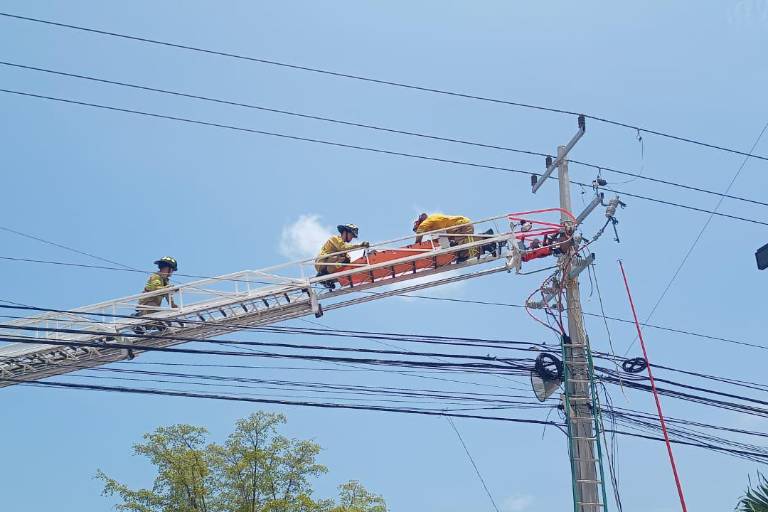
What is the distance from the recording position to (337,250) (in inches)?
566

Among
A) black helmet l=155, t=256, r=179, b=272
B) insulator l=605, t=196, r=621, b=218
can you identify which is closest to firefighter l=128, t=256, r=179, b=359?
black helmet l=155, t=256, r=179, b=272

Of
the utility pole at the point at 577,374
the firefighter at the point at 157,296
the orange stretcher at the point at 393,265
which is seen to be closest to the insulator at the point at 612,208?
the utility pole at the point at 577,374

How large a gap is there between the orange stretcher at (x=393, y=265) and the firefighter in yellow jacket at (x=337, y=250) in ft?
0.49

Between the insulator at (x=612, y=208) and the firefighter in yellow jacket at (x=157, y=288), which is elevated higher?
the insulator at (x=612, y=208)

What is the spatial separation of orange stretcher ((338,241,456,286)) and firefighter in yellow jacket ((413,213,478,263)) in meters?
Result: 0.18

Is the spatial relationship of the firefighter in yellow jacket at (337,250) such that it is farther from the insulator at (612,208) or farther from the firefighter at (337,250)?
the insulator at (612,208)

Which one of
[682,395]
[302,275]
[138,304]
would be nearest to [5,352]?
[138,304]

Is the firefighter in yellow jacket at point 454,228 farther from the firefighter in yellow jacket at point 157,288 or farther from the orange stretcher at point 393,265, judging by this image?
the firefighter in yellow jacket at point 157,288

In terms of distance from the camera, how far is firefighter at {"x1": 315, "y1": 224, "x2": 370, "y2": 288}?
14281mm

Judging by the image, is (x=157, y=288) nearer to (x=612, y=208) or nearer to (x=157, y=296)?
(x=157, y=296)

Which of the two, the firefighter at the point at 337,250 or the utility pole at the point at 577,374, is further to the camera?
the firefighter at the point at 337,250

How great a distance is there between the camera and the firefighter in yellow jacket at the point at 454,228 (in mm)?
14500

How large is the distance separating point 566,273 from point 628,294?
962 mm

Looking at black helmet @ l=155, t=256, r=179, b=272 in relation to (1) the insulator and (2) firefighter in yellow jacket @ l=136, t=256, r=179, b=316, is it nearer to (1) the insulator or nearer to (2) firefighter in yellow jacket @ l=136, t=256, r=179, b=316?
(2) firefighter in yellow jacket @ l=136, t=256, r=179, b=316
